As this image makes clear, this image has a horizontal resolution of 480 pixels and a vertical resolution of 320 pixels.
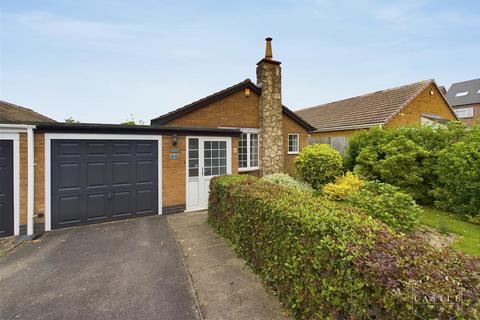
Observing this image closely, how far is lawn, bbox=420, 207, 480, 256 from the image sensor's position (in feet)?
13.7

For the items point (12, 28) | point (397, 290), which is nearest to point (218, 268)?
point (397, 290)

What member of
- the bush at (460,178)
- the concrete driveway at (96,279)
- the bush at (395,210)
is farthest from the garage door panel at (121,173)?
the bush at (460,178)

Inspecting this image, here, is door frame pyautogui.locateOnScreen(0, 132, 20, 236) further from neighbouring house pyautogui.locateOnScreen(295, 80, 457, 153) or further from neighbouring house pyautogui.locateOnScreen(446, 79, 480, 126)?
neighbouring house pyautogui.locateOnScreen(446, 79, 480, 126)

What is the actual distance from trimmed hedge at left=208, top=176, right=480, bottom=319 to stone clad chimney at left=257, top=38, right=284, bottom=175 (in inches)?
244

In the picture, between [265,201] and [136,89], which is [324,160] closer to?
[265,201]

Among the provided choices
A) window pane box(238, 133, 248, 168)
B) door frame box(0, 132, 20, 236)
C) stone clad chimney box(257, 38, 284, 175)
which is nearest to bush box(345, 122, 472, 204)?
stone clad chimney box(257, 38, 284, 175)

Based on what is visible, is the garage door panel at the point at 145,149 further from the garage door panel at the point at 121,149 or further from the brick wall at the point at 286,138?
the brick wall at the point at 286,138

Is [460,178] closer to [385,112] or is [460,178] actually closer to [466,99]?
[385,112]

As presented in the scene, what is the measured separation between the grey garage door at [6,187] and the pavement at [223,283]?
4.00 m

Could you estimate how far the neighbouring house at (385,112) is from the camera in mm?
12478

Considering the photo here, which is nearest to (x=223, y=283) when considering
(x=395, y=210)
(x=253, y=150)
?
(x=395, y=210)

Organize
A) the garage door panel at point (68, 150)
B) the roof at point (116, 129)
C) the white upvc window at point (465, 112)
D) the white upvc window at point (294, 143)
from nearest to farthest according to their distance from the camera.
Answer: the roof at point (116, 129)
the garage door panel at point (68, 150)
the white upvc window at point (294, 143)
the white upvc window at point (465, 112)

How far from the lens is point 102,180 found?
5.83m

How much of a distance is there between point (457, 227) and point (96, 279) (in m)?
7.98
